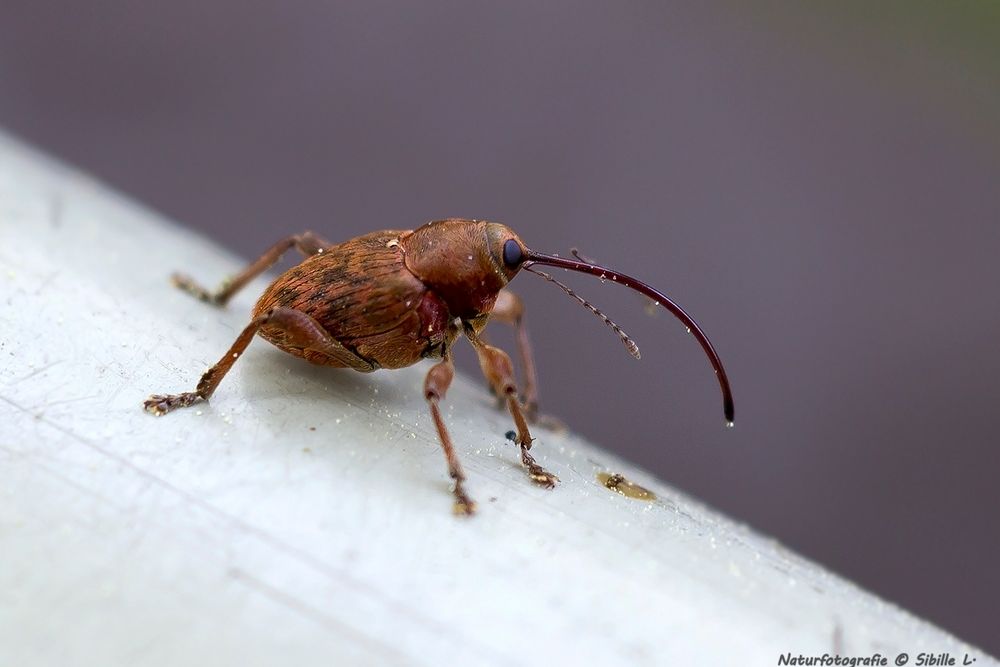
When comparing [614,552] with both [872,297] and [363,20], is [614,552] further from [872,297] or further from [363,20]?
[363,20]

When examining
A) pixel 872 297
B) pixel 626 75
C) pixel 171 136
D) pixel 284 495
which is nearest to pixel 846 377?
pixel 872 297

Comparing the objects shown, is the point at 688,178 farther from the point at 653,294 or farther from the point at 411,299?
the point at 411,299

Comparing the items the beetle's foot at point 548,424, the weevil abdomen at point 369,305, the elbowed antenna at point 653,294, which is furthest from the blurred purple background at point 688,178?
the weevil abdomen at point 369,305

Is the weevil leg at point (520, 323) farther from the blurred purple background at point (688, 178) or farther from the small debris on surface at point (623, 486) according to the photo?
the blurred purple background at point (688, 178)

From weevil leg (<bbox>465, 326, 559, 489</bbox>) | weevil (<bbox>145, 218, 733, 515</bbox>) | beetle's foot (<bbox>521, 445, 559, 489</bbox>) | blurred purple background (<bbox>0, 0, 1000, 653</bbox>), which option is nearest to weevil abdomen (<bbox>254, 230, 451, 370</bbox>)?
weevil (<bbox>145, 218, 733, 515</bbox>)

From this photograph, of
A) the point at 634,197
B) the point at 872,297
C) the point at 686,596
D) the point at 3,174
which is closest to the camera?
the point at 686,596

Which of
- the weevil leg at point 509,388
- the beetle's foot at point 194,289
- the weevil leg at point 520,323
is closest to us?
the weevil leg at point 509,388
